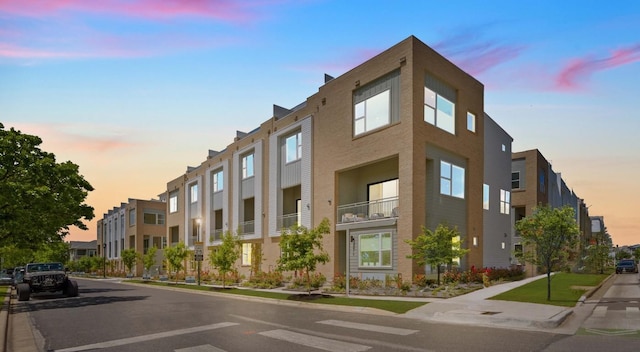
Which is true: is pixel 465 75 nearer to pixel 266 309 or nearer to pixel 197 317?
pixel 266 309

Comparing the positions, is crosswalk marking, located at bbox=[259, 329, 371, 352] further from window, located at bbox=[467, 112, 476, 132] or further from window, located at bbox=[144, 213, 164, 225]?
window, located at bbox=[144, 213, 164, 225]

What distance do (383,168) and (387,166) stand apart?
401mm

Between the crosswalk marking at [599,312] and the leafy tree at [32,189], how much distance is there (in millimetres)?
26895

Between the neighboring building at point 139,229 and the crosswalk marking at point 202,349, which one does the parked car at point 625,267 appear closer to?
the crosswalk marking at point 202,349

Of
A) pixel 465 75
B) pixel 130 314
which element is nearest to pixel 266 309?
pixel 130 314

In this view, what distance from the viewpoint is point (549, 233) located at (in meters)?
18.7

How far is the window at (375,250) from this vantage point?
26500 mm

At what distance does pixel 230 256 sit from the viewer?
3216 centimetres

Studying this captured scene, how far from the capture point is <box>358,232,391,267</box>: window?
26.5 m

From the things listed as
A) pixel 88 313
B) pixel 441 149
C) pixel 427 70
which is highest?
pixel 427 70

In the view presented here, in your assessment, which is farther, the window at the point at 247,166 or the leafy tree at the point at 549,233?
the window at the point at 247,166

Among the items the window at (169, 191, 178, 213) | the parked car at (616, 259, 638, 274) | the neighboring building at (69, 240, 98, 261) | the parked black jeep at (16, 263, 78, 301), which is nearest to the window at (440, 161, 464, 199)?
the parked black jeep at (16, 263, 78, 301)

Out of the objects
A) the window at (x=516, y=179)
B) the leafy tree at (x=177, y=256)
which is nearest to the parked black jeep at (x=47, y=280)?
the leafy tree at (x=177, y=256)

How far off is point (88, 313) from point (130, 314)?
2174mm
